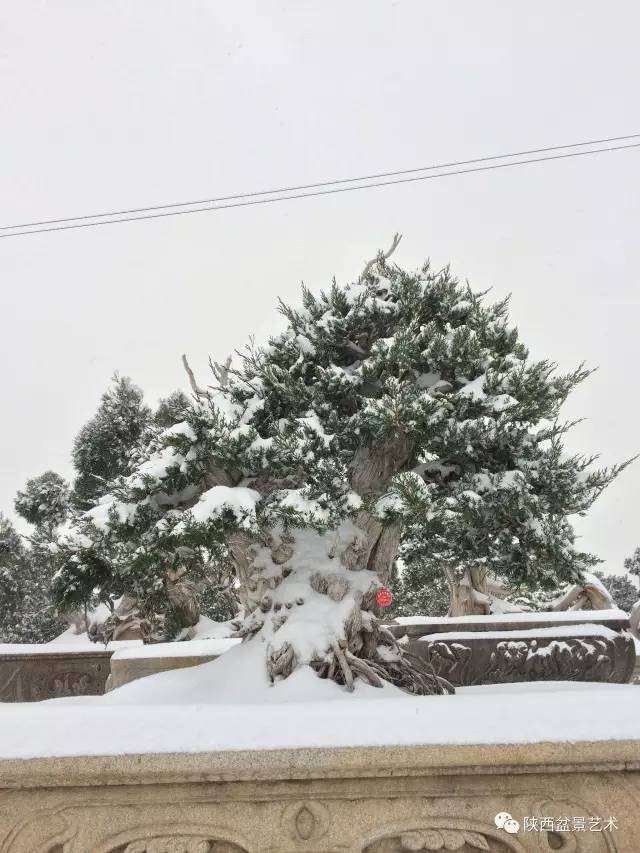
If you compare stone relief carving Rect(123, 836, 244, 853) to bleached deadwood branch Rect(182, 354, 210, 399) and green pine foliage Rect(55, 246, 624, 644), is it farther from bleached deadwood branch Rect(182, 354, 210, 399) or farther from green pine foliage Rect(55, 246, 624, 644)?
bleached deadwood branch Rect(182, 354, 210, 399)

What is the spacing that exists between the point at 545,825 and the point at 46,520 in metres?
19.5

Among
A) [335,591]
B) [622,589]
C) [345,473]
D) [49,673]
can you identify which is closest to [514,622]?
[335,591]

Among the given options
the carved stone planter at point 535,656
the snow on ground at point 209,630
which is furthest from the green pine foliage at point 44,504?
the carved stone planter at point 535,656

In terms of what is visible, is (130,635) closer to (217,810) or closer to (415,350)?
(415,350)

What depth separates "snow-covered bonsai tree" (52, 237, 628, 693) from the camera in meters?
5.84

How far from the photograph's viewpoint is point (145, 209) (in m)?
7.12

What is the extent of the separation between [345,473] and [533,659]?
579 cm

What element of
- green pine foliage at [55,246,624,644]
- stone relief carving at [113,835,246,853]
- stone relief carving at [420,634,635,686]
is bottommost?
stone relief carving at [420,634,635,686]

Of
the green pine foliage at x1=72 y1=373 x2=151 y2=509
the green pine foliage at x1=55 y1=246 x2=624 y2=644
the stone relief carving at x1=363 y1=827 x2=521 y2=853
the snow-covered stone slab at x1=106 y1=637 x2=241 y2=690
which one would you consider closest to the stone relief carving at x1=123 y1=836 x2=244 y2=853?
the stone relief carving at x1=363 y1=827 x2=521 y2=853

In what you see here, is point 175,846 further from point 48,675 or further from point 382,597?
point 48,675

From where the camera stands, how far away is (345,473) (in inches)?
247

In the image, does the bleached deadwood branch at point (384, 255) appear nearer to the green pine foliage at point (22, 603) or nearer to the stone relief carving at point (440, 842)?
the stone relief carving at point (440, 842)

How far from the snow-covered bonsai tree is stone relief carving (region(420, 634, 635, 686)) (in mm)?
3001

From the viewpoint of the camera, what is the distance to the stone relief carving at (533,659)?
9.39 meters
